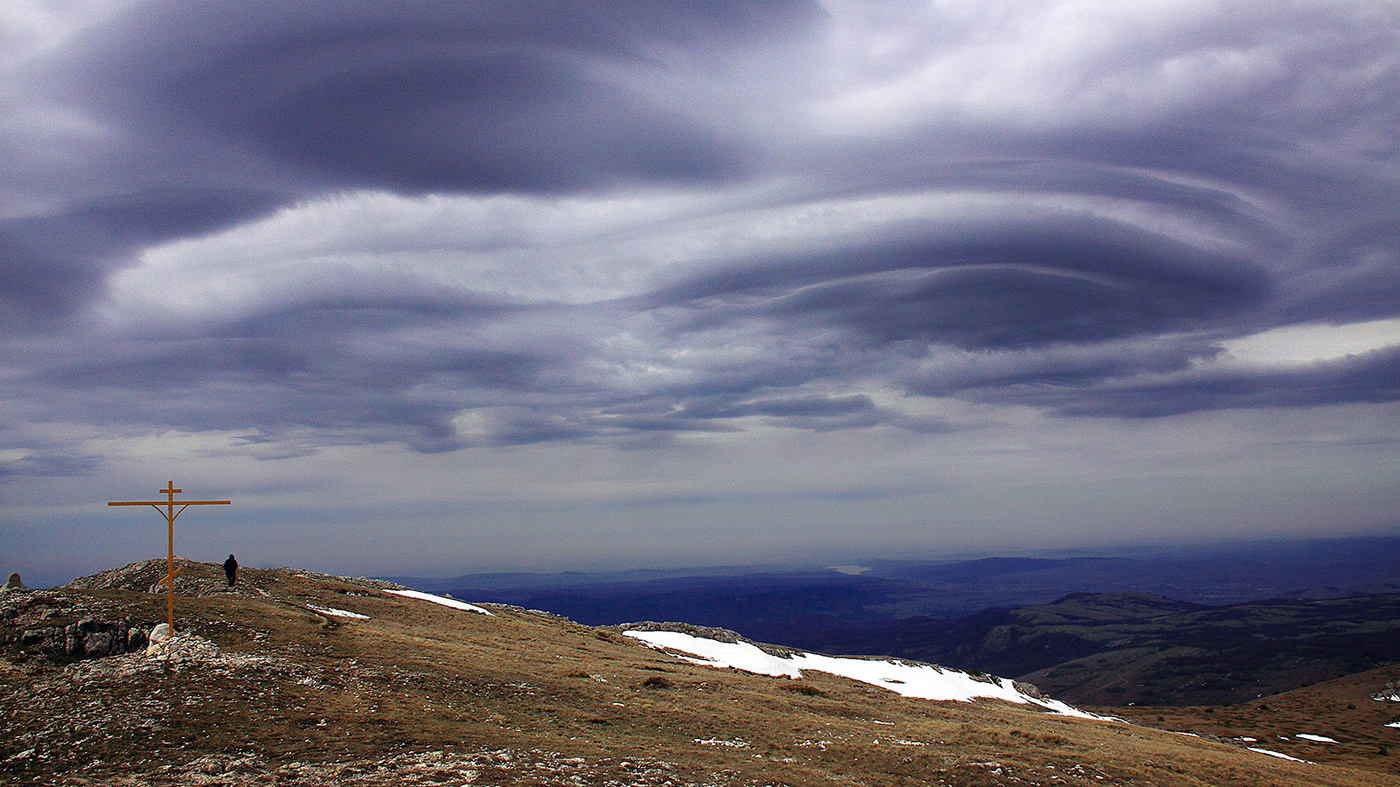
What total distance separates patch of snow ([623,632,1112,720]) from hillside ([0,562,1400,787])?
567 inches

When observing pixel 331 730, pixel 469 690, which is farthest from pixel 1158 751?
pixel 331 730

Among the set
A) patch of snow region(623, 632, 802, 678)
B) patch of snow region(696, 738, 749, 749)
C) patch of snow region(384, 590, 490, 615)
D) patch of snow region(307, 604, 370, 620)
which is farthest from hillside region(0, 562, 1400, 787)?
patch of snow region(384, 590, 490, 615)

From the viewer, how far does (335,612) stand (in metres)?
44.7

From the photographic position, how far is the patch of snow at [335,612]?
43366 millimetres

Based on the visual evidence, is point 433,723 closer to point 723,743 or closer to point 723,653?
point 723,743

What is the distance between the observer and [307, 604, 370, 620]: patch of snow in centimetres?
4337

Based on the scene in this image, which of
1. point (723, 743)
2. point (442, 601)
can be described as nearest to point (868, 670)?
point (442, 601)

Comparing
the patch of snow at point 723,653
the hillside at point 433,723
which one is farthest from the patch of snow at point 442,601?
the hillside at point 433,723

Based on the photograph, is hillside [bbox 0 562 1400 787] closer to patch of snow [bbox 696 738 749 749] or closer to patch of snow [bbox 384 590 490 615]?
patch of snow [bbox 696 738 749 749]

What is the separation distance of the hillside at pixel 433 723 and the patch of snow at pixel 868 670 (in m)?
14.4

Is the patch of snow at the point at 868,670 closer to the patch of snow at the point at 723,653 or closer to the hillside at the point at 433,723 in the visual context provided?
the patch of snow at the point at 723,653

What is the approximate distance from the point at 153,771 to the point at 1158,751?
38433mm

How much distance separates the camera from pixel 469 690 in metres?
29.2

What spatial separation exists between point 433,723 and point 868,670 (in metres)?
45.0
